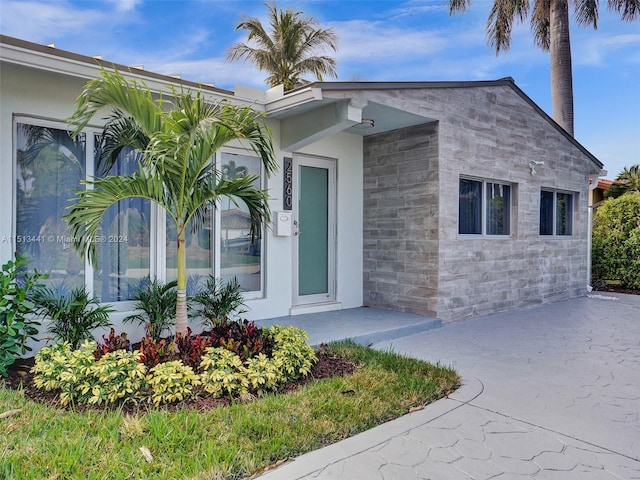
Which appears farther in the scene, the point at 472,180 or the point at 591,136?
the point at 591,136

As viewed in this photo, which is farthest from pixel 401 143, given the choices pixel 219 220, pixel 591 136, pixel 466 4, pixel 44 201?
pixel 591 136

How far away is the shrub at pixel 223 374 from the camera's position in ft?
11.6

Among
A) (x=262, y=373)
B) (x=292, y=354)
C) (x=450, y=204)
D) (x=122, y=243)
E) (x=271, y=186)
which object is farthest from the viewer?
(x=450, y=204)

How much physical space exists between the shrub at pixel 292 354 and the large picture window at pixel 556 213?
6.85m

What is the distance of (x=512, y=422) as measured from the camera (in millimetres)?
3303

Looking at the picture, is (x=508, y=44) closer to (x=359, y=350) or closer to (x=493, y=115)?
(x=493, y=115)

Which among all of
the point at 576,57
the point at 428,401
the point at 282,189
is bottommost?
the point at 428,401

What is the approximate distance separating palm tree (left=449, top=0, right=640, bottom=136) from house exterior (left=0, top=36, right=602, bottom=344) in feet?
17.9

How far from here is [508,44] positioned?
15039 millimetres

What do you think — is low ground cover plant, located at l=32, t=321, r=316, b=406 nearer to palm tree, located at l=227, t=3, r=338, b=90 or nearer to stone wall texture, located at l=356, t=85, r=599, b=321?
stone wall texture, located at l=356, t=85, r=599, b=321

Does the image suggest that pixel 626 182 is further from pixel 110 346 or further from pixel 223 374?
pixel 110 346

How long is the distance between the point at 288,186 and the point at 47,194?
3102 millimetres

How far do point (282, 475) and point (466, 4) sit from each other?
51.2 ft

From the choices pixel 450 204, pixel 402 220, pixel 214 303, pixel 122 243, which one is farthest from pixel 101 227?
pixel 450 204
